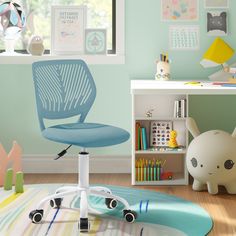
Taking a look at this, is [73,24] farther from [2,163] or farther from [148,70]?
[2,163]

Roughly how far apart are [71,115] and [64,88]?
173 millimetres

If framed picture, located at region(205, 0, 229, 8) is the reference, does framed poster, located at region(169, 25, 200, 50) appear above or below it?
below

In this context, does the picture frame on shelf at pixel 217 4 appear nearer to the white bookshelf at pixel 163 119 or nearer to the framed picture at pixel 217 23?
the framed picture at pixel 217 23

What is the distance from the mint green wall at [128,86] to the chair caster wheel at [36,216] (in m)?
1.38

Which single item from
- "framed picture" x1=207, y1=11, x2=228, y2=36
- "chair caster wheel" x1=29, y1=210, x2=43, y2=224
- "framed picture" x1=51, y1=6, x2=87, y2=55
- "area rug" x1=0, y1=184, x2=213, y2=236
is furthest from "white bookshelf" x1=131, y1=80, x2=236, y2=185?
"chair caster wheel" x1=29, y1=210, x2=43, y2=224

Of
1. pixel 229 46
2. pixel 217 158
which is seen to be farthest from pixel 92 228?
pixel 229 46

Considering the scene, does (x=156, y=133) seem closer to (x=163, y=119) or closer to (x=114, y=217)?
(x=163, y=119)

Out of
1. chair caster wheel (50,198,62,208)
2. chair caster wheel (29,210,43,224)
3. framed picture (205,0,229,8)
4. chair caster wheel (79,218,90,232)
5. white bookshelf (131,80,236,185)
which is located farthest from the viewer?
framed picture (205,0,229,8)

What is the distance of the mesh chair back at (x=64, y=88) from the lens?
3588 millimetres

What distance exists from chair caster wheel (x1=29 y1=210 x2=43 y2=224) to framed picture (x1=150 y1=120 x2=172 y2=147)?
1248 mm

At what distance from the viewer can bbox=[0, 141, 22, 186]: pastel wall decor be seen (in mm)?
4125

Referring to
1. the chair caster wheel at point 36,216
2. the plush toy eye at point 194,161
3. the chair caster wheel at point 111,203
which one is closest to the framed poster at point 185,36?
the plush toy eye at point 194,161

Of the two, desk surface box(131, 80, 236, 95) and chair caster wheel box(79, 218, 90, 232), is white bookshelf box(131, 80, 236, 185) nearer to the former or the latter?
desk surface box(131, 80, 236, 95)

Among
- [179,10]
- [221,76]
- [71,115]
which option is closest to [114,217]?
[71,115]
